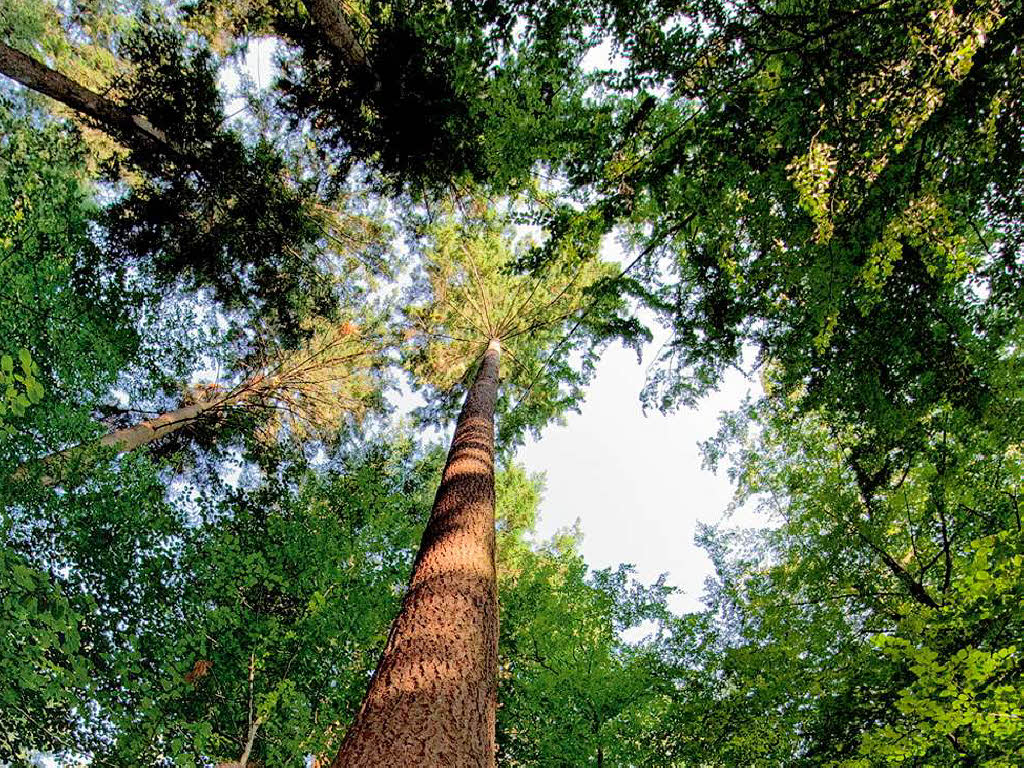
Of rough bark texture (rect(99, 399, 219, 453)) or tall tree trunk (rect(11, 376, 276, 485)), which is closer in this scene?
tall tree trunk (rect(11, 376, 276, 485))

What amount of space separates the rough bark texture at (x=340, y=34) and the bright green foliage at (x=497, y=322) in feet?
14.2

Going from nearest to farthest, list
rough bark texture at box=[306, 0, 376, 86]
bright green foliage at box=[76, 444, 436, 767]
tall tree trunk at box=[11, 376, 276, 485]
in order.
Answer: bright green foliage at box=[76, 444, 436, 767], rough bark texture at box=[306, 0, 376, 86], tall tree trunk at box=[11, 376, 276, 485]

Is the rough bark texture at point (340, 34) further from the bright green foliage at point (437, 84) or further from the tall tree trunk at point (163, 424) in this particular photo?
the tall tree trunk at point (163, 424)

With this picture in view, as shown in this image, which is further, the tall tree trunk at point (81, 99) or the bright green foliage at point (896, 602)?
the tall tree trunk at point (81, 99)

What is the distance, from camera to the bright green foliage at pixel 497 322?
10.7 m

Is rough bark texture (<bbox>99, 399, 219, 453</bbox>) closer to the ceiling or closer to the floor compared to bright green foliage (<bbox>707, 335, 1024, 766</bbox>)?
closer to the ceiling

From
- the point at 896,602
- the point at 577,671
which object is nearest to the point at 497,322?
the point at 577,671

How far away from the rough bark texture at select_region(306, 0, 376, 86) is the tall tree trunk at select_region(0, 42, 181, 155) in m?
2.66

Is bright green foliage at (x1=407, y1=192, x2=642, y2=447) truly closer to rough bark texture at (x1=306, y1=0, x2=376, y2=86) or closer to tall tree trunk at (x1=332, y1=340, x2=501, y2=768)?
rough bark texture at (x1=306, y1=0, x2=376, y2=86)

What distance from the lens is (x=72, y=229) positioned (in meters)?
7.61

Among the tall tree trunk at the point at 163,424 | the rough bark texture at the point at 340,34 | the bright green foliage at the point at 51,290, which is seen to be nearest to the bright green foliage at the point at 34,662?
the tall tree trunk at the point at 163,424

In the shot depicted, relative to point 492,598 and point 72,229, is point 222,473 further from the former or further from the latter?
point 492,598

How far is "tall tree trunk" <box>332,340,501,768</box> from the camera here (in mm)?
1971

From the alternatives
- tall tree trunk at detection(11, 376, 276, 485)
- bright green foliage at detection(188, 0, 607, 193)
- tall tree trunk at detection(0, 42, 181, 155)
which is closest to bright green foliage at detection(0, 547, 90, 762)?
tall tree trunk at detection(11, 376, 276, 485)
